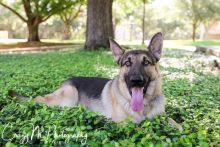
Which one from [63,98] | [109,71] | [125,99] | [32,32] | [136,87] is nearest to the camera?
[136,87]

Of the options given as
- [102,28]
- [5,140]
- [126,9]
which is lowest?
[5,140]

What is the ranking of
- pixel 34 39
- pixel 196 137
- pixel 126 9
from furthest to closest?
pixel 126 9 → pixel 34 39 → pixel 196 137

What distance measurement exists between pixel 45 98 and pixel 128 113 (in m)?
1.48

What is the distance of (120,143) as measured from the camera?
3.44 m

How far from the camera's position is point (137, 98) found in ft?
15.6

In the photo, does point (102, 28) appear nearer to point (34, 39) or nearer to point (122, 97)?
point (122, 97)

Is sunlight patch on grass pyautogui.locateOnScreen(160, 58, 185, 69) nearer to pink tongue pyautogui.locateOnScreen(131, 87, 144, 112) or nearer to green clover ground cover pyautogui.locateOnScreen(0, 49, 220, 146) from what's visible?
green clover ground cover pyautogui.locateOnScreen(0, 49, 220, 146)

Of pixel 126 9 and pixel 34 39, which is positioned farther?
pixel 126 9

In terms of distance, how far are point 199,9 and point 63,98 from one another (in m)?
48.7

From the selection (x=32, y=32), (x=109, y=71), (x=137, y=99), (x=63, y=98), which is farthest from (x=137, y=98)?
(x=32, y=32)

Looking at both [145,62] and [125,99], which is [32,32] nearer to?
[125,99]

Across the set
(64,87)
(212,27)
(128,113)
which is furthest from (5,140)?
(212,27)

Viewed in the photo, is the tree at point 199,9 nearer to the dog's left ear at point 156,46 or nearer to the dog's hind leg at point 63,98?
the dog's hind leg at point 63,98

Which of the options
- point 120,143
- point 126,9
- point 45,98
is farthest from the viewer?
point 126,9
